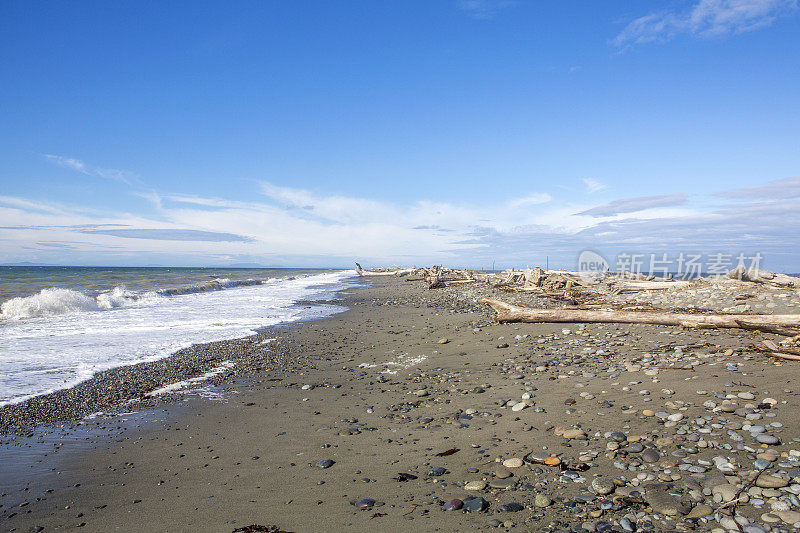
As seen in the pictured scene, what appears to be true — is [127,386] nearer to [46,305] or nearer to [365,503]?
[365,503]

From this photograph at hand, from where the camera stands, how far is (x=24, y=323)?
1591 centimetres

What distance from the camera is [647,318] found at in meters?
9.85

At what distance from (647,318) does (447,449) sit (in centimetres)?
737

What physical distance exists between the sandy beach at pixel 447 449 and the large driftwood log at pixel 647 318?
48 cm

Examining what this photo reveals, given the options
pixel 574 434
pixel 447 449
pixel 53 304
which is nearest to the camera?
pixel 574 434

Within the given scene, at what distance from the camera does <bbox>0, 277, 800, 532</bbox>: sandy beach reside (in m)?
3.43

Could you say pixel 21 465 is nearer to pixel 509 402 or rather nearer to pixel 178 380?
pixel 178 380

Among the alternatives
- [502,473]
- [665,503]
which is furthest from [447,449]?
[665,503]

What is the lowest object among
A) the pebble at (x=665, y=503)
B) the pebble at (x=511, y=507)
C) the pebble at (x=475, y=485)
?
the pebble at (x=475, y=485)

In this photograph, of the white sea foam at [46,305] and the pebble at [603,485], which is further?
the white sea foam at [46,305]

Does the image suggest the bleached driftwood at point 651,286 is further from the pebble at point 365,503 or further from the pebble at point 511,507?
the pebble at point 365,503

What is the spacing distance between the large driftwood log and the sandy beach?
0.48m

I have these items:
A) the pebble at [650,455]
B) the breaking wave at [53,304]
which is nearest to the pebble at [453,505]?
the pebble at [650,455]

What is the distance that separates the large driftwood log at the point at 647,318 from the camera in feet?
26.6
